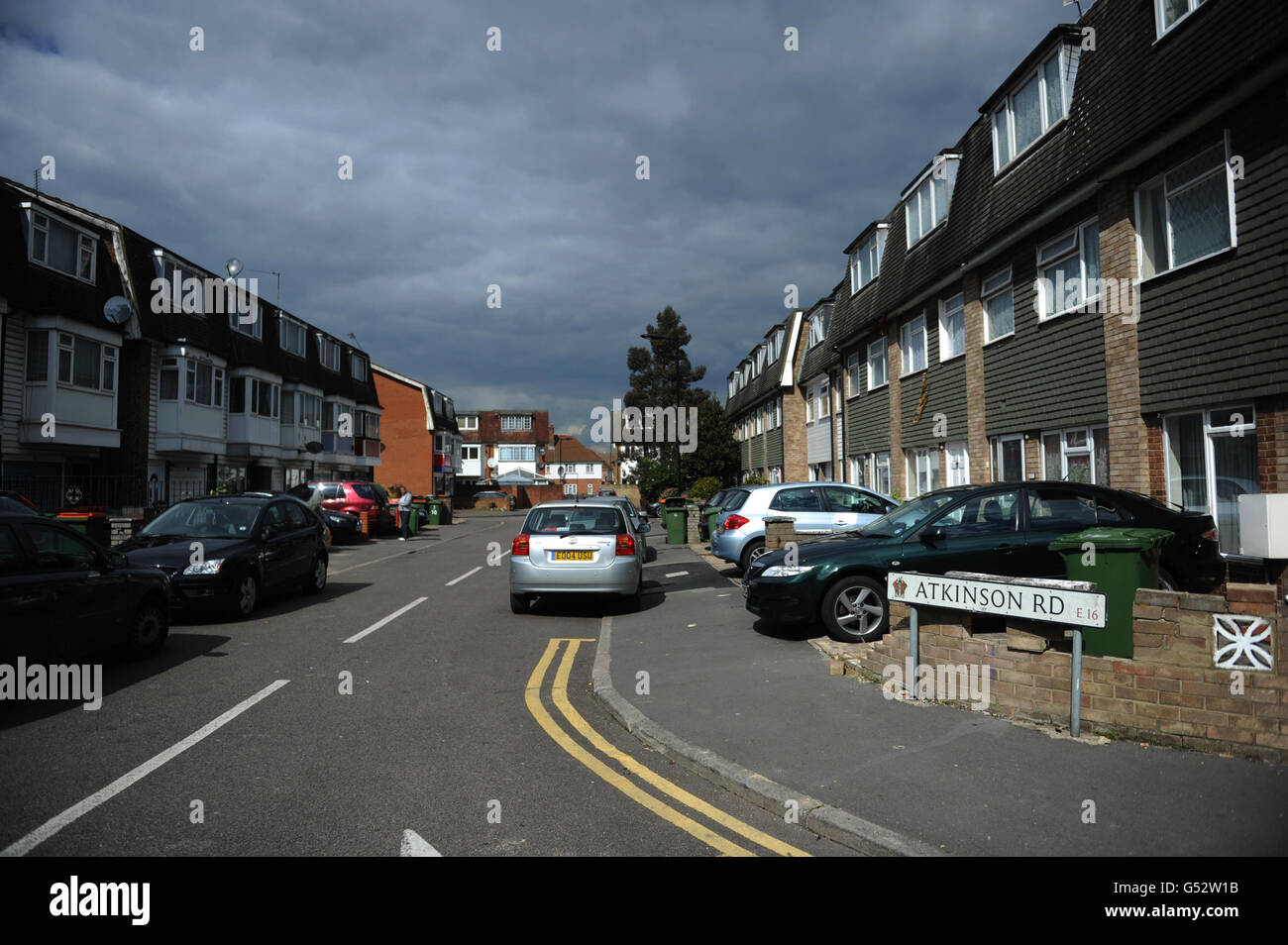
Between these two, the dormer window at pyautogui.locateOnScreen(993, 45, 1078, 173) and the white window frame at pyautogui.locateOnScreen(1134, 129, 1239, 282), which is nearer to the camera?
the white window frame at pyautogui.locateOnScreen(1134, 129, 1239, 282)

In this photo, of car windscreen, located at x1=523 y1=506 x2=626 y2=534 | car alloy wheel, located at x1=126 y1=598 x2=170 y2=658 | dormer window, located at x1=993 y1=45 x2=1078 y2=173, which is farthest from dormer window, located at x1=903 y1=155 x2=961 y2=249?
car alloy wheel, located at x1=126 y1=598 x2=170 y2=658

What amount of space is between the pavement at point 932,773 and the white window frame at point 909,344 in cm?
1287

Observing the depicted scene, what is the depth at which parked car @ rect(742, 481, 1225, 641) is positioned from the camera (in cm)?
802

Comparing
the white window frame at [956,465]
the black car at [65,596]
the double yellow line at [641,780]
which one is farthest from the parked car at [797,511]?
the black car at [65,596]

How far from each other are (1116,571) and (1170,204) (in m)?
7.11

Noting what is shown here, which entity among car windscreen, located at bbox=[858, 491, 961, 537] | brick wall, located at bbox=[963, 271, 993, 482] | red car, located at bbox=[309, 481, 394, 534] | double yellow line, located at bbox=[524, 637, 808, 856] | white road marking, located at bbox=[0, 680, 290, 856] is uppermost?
brick wall, located at bbox=[963, 271, 993, 482]

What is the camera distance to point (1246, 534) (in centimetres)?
545

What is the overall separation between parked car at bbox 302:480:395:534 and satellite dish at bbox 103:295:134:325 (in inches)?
293

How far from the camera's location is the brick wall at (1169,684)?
4.72 m

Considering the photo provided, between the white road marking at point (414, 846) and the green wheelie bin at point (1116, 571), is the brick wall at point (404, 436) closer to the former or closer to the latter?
the green wheelie bin at point (1116, 571)

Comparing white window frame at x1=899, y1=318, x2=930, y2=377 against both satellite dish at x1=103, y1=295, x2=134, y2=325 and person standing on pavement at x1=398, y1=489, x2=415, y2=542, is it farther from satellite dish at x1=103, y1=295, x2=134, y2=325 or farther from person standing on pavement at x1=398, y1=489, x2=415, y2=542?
satellite dish at x1=103, y1=295, x2=134, y2=325

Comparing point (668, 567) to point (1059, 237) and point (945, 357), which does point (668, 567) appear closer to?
point (945, 357)
